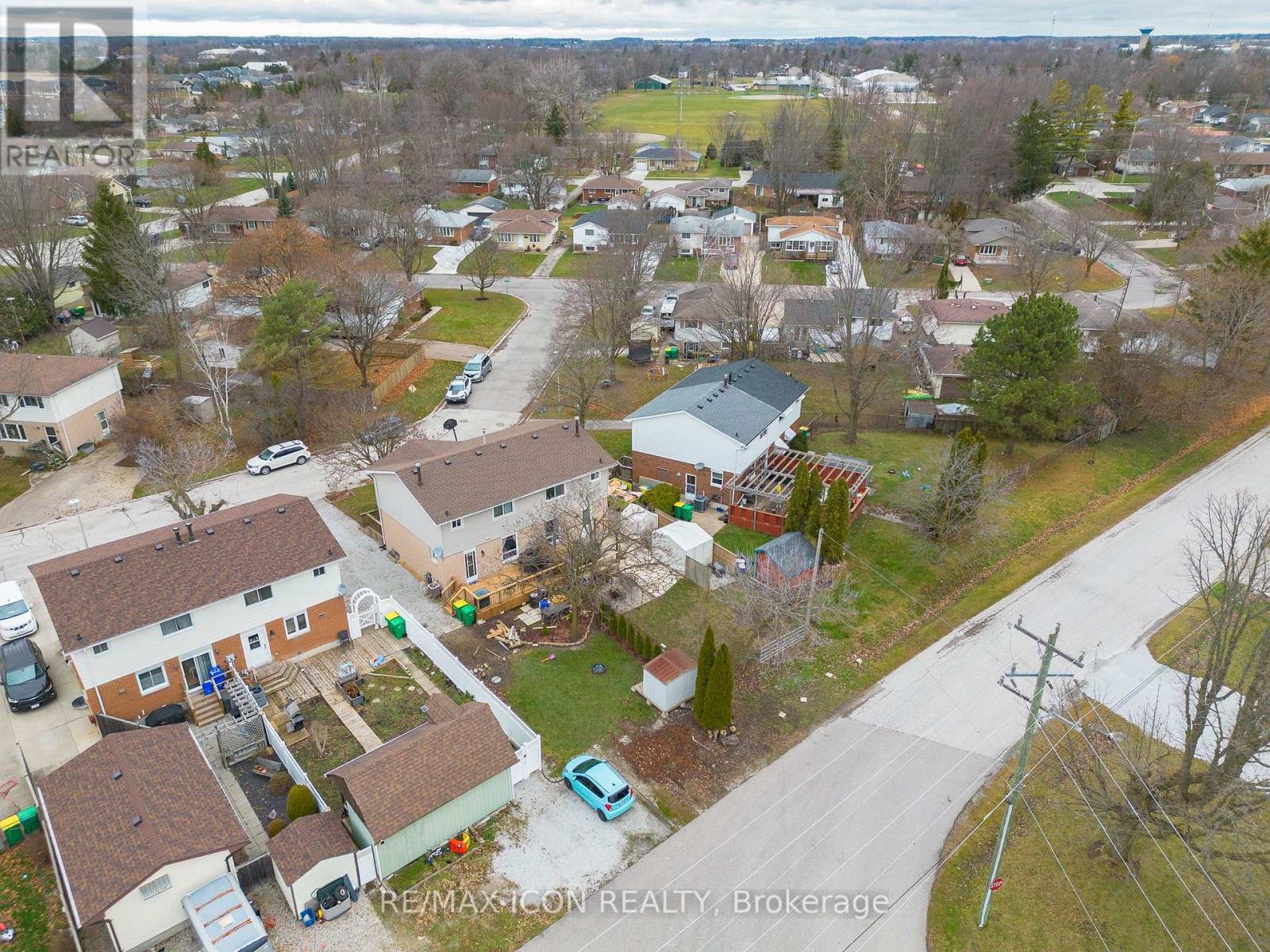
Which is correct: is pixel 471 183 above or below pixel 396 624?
above

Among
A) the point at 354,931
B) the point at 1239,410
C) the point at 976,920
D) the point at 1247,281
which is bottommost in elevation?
the point at 354,931

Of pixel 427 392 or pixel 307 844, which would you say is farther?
pixel 427 392

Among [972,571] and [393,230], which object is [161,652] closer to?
[972,571]

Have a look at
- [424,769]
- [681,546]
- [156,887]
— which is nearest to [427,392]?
[681,546]

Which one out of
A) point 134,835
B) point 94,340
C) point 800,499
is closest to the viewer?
point 134,835

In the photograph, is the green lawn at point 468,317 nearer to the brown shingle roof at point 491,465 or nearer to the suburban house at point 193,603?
the brown shingle roof at point 491,465

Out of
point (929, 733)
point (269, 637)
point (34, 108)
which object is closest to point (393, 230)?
point (269, 637)

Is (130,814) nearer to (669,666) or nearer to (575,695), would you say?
(575,695)
